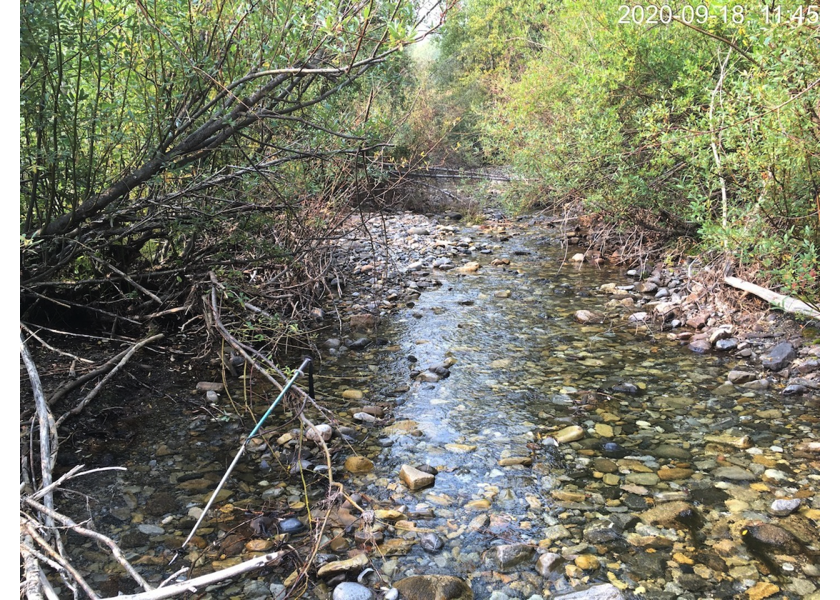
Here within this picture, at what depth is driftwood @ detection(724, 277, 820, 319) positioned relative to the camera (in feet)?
16.1

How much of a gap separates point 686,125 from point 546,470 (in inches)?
183

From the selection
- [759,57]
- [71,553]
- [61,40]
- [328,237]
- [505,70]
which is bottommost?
[71,553]

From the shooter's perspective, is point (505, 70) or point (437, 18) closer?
point (437, 18)

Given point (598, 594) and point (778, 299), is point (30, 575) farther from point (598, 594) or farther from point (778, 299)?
point (778, 299)

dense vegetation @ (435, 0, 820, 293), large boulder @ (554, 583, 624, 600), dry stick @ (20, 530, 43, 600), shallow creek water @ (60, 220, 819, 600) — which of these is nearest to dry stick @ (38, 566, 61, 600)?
dry stick @ (20, 530, 43, 600)

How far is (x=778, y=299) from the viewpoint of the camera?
16.9 ft

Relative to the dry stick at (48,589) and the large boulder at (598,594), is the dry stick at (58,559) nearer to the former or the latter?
the dry stick at (48,589)

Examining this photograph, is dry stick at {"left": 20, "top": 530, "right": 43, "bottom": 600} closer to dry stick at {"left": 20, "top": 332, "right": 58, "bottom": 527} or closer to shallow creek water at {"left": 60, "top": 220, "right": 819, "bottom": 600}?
dry stick at {"left": 20, "top": 332, "right": 58, "bottom": 527}

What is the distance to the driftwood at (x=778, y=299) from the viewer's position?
16.1 feet

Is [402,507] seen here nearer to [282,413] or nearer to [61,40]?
[282,413]

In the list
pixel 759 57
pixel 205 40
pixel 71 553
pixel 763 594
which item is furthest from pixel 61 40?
pixel 759 57

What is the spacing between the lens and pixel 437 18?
2.96 meters

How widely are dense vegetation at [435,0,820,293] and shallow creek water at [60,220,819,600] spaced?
1.31 meters

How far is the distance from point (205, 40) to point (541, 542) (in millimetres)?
3361
